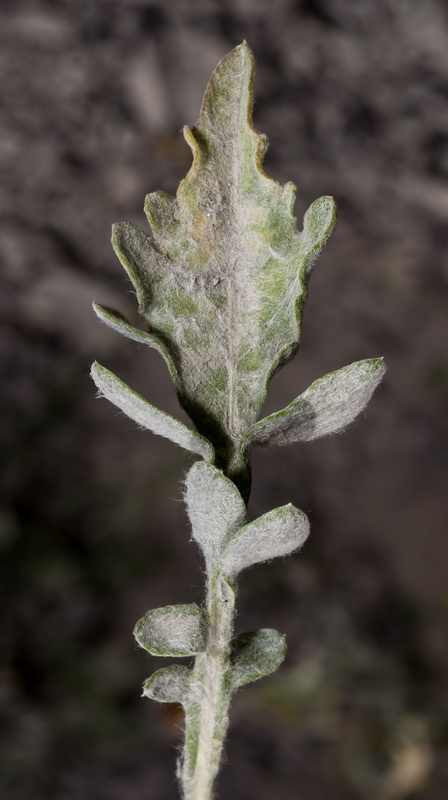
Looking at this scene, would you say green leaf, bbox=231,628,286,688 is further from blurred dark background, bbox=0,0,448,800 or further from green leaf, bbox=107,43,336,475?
blurred dark background, bbox=0,0,448,800

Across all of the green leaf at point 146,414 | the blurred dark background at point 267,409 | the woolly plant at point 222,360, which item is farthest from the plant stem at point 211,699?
the blurred dark background at point 267,409

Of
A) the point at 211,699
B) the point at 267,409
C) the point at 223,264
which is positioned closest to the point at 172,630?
the point at 211,699

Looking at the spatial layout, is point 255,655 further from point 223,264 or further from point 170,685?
point 223,264

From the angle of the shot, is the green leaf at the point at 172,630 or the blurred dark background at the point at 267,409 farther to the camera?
the blurred dark background at the point at 267,409

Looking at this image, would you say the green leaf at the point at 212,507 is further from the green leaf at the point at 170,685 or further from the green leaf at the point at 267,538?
the green leaf at the point at 170,685

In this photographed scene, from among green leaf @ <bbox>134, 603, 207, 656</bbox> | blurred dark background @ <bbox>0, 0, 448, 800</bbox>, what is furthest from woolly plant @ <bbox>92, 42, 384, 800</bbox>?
blurred dark background @ <bbox>0, 0, 448, 800</bbox>
